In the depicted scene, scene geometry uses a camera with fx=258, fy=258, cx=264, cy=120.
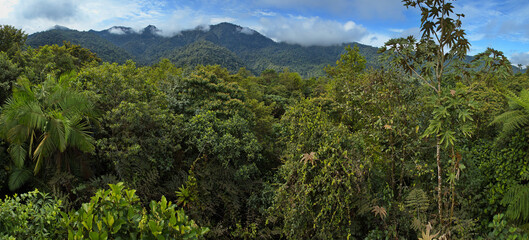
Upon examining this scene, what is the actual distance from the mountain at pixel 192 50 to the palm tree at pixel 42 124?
74424 millimetres

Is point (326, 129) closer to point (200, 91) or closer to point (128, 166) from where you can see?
point (128, 166)

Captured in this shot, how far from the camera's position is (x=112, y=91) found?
6879 mm

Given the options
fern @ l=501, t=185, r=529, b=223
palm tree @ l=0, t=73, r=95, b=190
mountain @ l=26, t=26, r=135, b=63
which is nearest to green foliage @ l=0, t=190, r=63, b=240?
palm tree @ l=0, t=73, r=95, b=190

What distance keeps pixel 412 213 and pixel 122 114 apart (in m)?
6.48

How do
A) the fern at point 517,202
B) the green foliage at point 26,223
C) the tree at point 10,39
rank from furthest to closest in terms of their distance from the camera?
the tree at point 10,39 < the fern at point 517,202 < the green foliage at point 26,223

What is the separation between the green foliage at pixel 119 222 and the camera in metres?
2.14

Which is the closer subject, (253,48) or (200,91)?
(200,91)

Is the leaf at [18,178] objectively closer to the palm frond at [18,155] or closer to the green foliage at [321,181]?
the palm frond at [18,155]

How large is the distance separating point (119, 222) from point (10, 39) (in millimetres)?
16356

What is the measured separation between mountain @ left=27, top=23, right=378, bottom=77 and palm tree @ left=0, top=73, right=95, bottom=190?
74424mm

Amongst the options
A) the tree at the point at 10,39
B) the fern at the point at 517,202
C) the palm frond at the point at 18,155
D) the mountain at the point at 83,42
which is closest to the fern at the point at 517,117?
the fern at the point at 517,202

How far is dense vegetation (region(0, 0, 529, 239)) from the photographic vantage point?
10.1 feet

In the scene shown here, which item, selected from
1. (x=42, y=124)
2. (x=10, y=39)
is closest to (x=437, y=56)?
(x=42, y=124)

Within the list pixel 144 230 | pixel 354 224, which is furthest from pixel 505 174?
pixel 144 230
